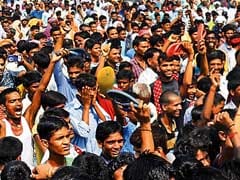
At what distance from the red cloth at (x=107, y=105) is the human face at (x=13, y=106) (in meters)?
0.78

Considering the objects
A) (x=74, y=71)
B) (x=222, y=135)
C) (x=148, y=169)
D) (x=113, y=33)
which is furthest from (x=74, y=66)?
(x=113, y=33)

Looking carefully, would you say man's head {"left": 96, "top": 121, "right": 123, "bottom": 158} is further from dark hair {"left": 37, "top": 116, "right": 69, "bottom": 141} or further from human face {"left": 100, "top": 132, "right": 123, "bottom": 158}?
dark hair {"left": 37, "top": 116, "right": 69, "bottom": 141}

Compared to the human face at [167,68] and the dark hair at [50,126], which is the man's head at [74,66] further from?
the dark hair at [50,126]

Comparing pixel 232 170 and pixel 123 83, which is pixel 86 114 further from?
pixel 232 170

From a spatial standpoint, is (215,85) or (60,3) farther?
(60,3)

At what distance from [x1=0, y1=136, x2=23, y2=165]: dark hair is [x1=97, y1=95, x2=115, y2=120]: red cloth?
1231 mm

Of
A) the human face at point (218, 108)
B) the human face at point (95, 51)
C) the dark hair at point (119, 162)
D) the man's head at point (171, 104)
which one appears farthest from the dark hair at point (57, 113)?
the human face at point (95, 51)

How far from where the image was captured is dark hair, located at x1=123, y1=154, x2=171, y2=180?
299 centimetres

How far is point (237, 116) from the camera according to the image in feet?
12.1

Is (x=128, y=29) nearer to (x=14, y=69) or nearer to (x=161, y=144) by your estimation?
(x=14, y=69)

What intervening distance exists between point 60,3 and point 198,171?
14303 mm

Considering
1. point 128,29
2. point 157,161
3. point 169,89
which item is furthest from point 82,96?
point 128,29

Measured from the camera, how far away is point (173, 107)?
488 centimetres

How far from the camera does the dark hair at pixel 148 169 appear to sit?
9.81 ft
